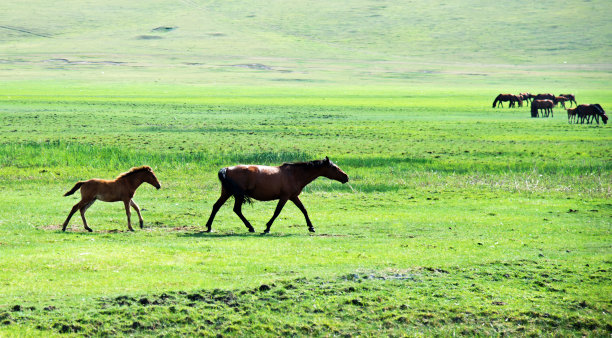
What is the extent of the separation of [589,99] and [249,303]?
67.9 meters

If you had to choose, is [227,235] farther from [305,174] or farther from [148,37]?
[148,37]

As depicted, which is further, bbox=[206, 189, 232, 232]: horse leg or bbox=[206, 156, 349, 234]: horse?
bbox=[206, 156, 349, 234]: horse

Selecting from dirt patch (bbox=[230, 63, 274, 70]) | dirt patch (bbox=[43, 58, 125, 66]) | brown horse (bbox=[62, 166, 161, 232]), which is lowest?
dirt patch (bbox=[230, 63, 274, 70])

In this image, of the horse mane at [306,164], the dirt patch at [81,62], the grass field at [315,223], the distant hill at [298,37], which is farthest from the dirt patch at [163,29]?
the horse mane at [306,164]

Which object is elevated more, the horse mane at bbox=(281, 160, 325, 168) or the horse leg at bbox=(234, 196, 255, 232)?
the horse mane at bbox=(281, 160, 325, 168)

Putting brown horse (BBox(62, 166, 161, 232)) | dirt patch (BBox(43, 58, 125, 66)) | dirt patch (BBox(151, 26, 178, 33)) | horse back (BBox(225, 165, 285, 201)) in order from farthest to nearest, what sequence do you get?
dirt patch (BBox(151, 26, 178, 33)), dirt patch (BBox(43, 58, 125, 66)), horse back (BBox(225, 165, 285, 201)), brown horse (BBox(62, 166, 161, 232))

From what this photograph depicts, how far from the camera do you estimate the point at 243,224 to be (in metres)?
17.2

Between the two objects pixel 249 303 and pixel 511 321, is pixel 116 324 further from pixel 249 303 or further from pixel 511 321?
pixel 511 321

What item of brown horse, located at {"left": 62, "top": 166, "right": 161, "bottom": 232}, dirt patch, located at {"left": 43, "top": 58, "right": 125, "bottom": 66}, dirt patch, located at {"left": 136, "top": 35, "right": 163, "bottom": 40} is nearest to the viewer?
brown horse, located at {"left": 62, "top": 166, "right": 161, "bottom": 232}

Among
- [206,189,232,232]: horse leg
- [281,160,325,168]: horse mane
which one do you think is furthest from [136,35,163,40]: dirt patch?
[206,189,232,232]: horse leg

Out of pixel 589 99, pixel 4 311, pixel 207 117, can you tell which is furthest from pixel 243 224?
pixel 589 99

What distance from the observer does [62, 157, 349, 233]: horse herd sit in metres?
15.5

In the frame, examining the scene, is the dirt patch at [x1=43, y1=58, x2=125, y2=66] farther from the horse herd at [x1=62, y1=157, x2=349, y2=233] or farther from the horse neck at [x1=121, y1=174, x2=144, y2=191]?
the horse neck at [x1=121, y1=174, x2=144, y2=191]

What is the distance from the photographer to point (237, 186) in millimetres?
15938
